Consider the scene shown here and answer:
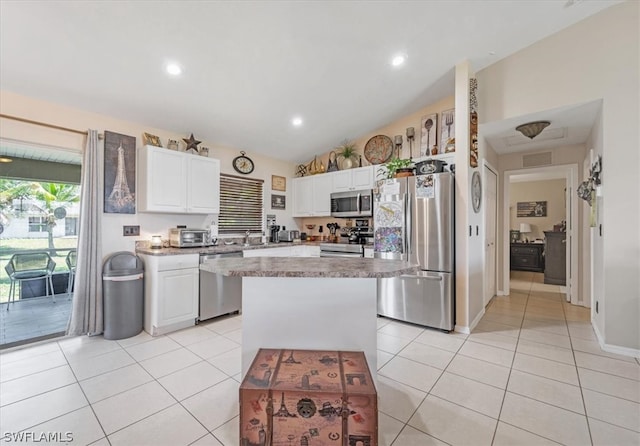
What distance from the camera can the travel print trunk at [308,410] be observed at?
1.26 metres

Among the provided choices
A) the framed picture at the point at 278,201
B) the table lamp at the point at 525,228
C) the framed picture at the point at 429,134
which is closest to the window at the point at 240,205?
the framed picture at the point at 278,201

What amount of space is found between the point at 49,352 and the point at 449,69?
17.0ft

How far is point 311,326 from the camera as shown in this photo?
5.54 feet

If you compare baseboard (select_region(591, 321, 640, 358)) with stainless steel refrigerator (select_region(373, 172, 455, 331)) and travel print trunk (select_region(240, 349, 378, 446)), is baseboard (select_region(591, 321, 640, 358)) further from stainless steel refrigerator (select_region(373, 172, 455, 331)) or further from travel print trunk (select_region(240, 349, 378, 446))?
travel print trunk (select_region(240, 349, 378, 446))

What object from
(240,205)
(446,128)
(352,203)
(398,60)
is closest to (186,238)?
(240,205)

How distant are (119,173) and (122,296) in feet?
4.67

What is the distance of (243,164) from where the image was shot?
469 centimetres

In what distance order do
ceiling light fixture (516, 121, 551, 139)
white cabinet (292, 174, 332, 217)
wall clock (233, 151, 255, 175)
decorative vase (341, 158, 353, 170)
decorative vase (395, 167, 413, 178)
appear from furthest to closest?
white cabinet (292, 174, 332, 217)
decorative vase (341, 158, 353, 170)
wall clock (233, 151, 255, 175)
decorative vase (395, 167, 413, 178)
ceiling light fixture (516, 121, 551, 139)

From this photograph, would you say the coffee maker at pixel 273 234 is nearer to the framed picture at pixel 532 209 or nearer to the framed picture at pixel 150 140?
the framed picture at pixel 150 140

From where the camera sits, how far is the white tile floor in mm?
1660

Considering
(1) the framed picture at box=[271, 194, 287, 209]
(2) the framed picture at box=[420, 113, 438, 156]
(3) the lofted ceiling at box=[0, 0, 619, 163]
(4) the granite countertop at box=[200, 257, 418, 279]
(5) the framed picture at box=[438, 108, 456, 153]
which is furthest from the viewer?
(1) the framed picture at box=[271, 194, 287, 209]

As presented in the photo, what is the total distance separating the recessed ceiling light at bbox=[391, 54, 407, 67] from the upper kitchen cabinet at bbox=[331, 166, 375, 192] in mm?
1622

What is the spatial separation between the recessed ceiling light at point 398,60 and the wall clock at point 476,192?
1558 millimetres

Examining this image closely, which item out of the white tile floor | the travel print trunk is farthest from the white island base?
the white tile floor
